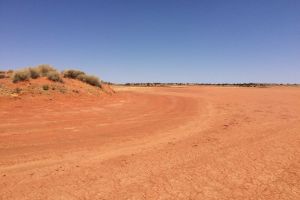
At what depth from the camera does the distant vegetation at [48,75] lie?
19.7m

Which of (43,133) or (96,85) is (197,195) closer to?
(43,133)

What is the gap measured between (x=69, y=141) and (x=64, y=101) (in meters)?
9.46

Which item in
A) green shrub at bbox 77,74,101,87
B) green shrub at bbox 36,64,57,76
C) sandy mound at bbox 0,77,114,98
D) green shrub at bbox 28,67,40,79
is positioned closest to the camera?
sandy mound at bbox 0,77,114,98

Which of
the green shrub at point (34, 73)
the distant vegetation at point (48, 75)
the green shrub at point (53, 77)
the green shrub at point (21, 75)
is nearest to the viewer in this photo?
the green shrub at point (21, 75)

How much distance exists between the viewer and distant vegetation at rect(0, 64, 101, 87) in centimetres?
1967

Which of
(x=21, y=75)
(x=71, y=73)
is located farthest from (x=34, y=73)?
(x=71, y=73)

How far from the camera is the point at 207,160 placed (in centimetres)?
604

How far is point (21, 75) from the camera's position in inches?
768

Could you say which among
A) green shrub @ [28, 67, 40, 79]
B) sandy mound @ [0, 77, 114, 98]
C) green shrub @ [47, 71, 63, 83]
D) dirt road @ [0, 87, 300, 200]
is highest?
green shrub @ [28, 67, 40, 79]

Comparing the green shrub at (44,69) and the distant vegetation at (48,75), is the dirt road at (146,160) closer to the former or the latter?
the distant vegetation at (48,75)

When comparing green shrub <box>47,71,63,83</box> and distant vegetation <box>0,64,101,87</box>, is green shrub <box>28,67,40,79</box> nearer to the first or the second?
distant vegetation <box>0,64,101,87</box>

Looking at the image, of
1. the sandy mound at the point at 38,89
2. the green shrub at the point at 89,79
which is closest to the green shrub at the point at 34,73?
the sandy mound at the point at 38,89

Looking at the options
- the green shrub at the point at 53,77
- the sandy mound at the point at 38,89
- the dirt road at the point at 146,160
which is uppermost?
the green shrub at the point at 53,77

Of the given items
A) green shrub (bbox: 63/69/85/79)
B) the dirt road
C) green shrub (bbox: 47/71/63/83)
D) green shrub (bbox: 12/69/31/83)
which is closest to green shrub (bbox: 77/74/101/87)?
green shrub (bbox: 63/69/85/79)
